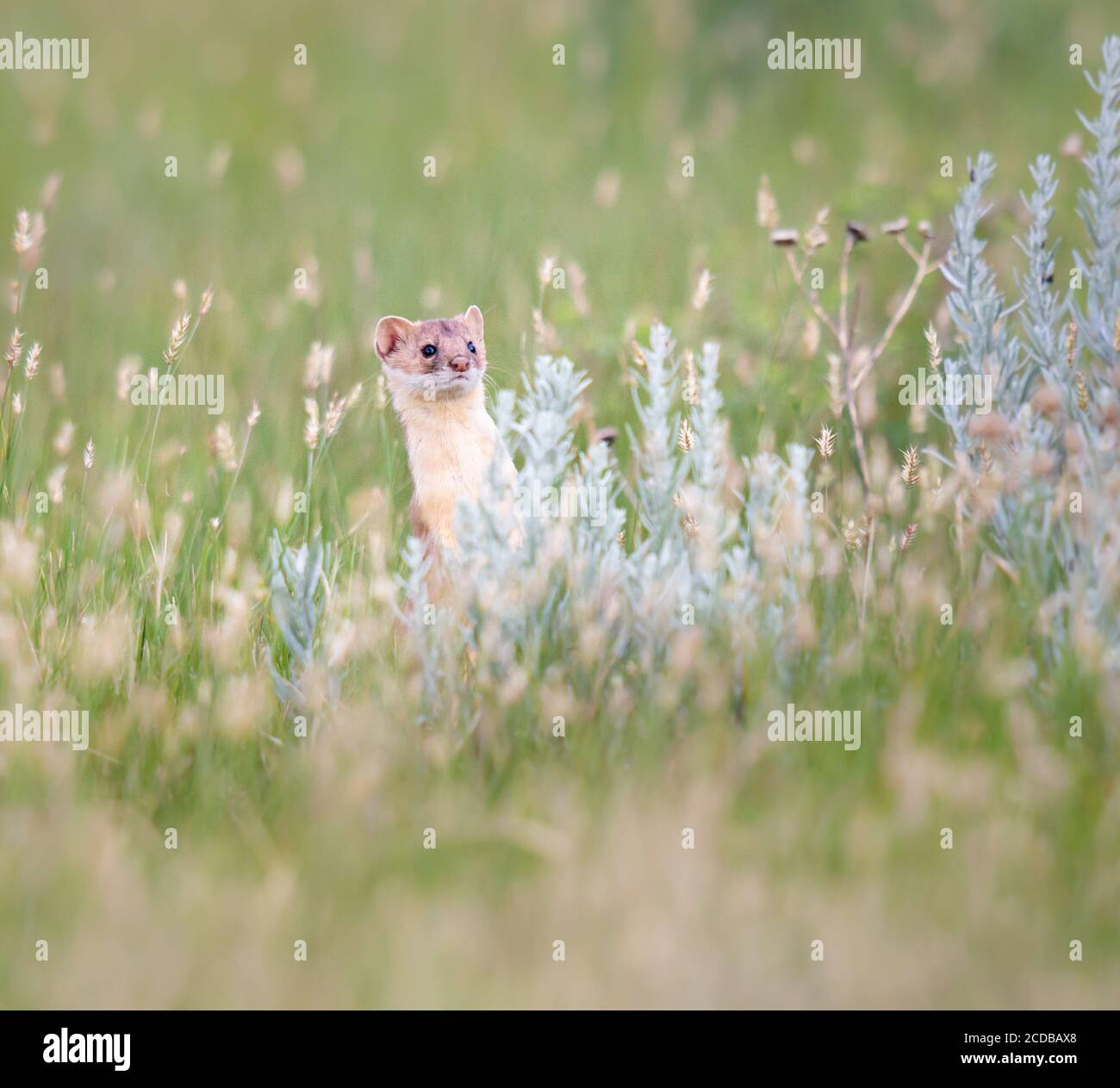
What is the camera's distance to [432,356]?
5.31 m

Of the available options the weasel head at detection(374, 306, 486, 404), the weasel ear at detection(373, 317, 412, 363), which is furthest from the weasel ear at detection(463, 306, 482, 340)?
the weasel ear at detection(373, 317, 412, 363)

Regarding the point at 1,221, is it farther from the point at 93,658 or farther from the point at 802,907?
the point at 802,907

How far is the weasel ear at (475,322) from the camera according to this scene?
5383 mm

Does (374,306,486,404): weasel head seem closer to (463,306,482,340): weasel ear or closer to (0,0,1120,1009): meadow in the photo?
(463,306,482,340): weasel ear

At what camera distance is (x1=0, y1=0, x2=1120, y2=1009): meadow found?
Result: 119 inches

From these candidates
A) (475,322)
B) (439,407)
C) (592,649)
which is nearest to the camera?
(592,649)

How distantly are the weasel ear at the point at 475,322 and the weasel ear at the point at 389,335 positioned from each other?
214 mm

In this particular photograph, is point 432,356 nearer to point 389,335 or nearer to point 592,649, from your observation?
point 389,335

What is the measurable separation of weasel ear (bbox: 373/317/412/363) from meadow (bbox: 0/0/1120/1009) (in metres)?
0.41

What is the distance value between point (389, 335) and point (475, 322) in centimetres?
33

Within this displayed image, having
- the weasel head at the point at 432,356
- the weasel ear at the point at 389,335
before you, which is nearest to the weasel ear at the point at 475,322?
the weasel head at the point at 432,356

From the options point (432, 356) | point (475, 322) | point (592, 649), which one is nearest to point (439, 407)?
point (432, 356)

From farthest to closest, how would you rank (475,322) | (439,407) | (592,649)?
(475,322) → (439,407) → (592,649)

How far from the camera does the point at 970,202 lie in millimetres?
4383
